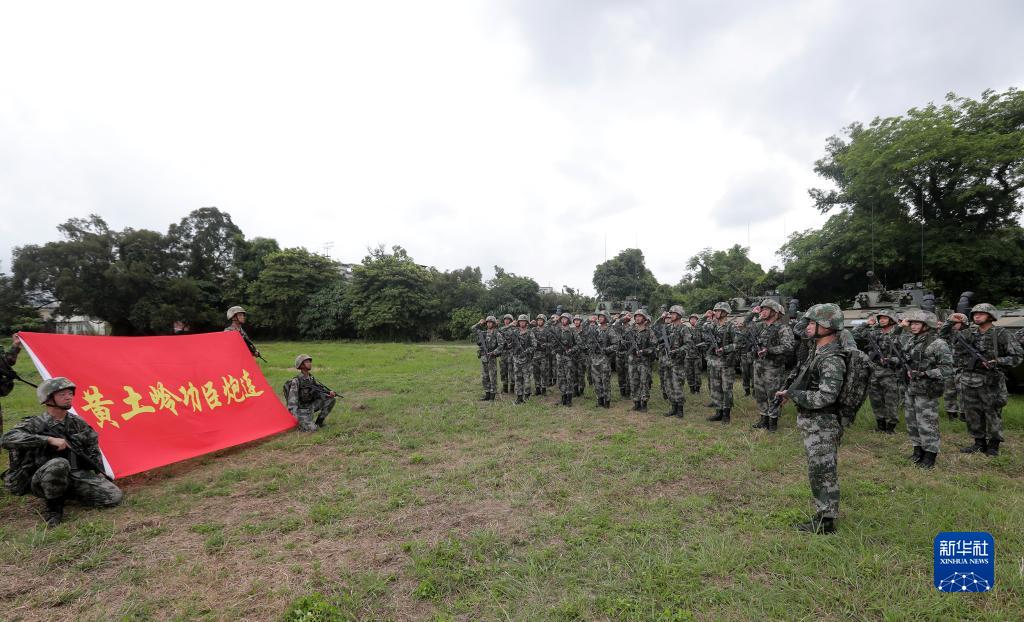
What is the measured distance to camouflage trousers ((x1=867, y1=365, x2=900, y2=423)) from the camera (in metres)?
7.17

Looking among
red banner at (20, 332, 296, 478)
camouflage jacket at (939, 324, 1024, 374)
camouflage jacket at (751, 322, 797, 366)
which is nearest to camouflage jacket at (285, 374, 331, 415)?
red banner at (20, 332, 296, 478)

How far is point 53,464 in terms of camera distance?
4.42m

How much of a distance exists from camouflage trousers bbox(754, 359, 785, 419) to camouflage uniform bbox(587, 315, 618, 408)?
2.68 m

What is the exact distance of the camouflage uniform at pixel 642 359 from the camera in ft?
29.5

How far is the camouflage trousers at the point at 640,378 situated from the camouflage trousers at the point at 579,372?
1.54m

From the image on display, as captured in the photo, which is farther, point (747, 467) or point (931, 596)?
point (747, 467)

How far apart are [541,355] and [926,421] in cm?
704

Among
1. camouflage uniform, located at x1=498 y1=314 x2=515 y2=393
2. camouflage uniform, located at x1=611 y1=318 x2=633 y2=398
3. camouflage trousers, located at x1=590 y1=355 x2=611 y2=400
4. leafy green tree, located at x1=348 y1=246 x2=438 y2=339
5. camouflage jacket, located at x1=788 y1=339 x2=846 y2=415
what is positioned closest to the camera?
camouflage jacket, located at x1=788 y1=339 x2=846 y2=415

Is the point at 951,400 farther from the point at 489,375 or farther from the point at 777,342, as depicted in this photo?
the point at 489,375

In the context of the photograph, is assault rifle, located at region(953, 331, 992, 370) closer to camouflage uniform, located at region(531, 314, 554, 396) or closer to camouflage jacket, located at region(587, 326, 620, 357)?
camouflage jacket, located at region(587, 326, 620, 357)

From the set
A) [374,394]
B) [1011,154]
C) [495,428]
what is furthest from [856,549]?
[1011,154]

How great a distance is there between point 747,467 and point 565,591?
355 centimetres

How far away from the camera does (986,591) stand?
3195 mm

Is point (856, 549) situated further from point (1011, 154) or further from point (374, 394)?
point (1011, 154)
